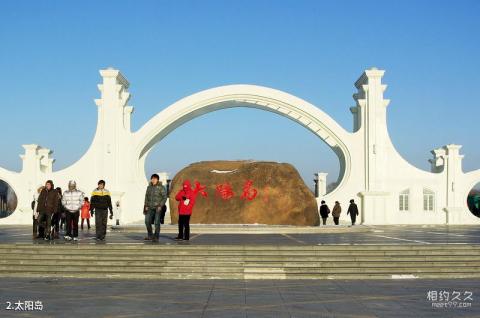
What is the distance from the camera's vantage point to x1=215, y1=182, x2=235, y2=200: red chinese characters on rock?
24.3 metres

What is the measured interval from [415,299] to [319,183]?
32.6 meters

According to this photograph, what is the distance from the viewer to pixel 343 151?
3753 centimetres

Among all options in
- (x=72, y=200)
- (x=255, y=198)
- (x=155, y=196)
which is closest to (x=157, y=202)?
(x=155, y=196)

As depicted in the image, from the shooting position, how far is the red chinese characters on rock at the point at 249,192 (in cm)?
2406

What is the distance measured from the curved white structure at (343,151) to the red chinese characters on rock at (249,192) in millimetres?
12903

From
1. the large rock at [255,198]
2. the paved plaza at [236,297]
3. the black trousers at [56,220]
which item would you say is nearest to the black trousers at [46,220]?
the black trousers at [56,220]

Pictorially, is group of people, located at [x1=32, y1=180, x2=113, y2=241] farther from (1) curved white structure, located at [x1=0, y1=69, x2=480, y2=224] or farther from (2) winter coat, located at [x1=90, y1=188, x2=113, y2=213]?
(1) curved white structure, located at [x1=0, y1=69, x2=480, y2=224]

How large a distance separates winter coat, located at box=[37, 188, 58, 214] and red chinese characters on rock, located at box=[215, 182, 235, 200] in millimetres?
9815

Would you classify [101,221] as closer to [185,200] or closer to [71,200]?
[71,200]

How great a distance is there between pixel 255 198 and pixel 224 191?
126 centimetres

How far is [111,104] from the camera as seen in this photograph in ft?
121

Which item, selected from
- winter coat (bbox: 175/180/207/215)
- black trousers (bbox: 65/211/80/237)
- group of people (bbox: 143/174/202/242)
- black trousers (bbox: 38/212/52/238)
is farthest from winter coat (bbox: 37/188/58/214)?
winter coat (bbox: 175/180/207/215)

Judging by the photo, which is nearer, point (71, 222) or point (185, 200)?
point (185, 200)

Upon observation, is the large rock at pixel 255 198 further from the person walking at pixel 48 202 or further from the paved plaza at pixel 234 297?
the paved plaza at pixel 234 297
